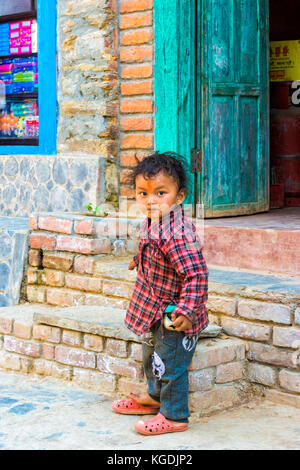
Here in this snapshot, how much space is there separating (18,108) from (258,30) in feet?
7.61

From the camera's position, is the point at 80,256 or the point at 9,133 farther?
the point at 9,133

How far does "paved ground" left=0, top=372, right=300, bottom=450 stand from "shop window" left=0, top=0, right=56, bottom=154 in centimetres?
301

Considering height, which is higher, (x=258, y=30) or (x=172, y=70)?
(x=258, y=30)

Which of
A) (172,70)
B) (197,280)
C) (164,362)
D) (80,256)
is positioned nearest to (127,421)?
(164,362)

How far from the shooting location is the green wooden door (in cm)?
557

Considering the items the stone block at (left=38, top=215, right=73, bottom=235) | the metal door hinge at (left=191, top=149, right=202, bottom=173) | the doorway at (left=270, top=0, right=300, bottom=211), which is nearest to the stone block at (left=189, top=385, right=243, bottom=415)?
the stone block at (left=38, top=215, right=73, bottom=235)

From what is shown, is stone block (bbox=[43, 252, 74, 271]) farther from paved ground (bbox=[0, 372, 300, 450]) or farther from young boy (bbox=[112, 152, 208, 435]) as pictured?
young boy (bbox=[112, 152, 208, 435])

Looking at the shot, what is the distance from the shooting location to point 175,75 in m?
5.45

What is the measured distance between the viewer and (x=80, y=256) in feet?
16.4

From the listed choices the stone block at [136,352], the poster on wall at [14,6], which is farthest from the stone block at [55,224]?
the poster on wall at [14,6]

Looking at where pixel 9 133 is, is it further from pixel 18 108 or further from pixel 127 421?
pixel 127 421

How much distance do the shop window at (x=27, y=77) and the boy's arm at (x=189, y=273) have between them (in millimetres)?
3337

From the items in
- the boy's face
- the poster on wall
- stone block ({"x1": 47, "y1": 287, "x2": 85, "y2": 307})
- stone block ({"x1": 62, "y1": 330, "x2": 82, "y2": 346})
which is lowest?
stone block ({"x1": 62, "y1": 330, "x2": 82, "y2": 346})

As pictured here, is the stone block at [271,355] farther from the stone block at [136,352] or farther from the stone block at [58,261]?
the stone block at [58,261]
